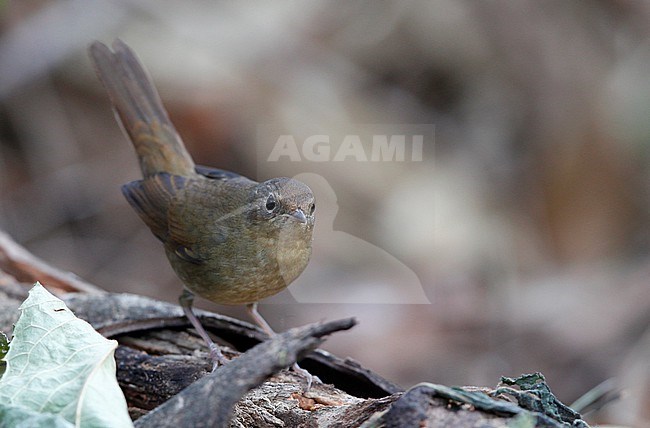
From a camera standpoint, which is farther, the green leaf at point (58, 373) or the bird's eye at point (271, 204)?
the bird's eye at point (271, 204)

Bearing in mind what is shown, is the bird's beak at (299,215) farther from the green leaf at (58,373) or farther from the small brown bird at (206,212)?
the green leaf at (58,373)

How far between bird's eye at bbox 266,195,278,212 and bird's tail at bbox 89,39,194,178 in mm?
1071

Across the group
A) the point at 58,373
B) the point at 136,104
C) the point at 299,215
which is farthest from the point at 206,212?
the point at 58,373

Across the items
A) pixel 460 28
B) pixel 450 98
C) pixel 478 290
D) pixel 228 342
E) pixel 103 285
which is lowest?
pixel 228 342

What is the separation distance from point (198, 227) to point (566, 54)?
419 cm

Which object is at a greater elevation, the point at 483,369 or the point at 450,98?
the point at 450,98

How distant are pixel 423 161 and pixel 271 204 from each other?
295 centimetres

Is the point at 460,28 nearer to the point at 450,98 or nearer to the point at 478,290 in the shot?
the point at 450,98

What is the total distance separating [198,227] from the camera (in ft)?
10.6

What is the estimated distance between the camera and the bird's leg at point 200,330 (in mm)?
2867

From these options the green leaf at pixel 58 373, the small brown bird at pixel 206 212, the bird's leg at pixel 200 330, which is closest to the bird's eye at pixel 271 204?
the small brown bird at pixel 206 212

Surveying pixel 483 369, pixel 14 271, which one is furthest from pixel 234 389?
pixel 483 369

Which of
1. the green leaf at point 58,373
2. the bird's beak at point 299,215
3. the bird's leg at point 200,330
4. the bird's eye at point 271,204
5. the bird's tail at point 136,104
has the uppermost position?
the bird's tail at point 136,104

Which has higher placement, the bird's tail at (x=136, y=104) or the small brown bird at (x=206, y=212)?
the bird's tail at (x=136, y=104)
